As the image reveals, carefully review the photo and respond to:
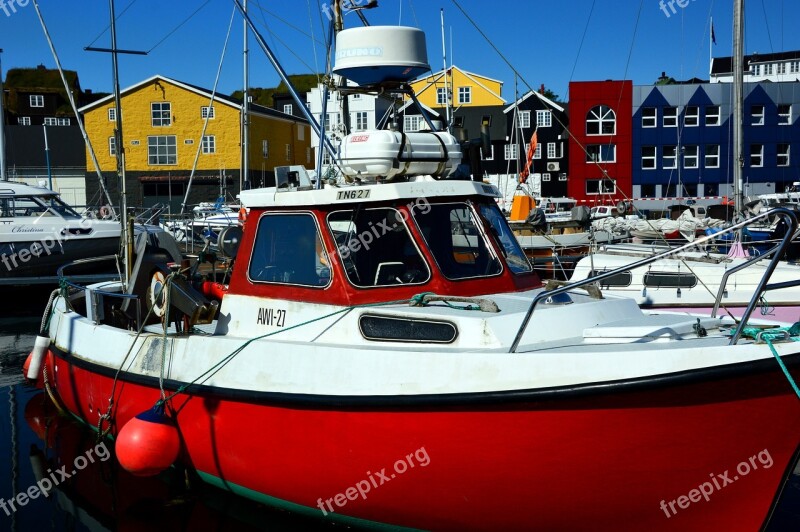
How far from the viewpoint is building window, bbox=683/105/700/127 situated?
44.4 meters

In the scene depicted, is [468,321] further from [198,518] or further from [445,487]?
[198,518]

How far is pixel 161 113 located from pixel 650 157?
27.3m

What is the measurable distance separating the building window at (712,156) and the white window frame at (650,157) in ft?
8.65

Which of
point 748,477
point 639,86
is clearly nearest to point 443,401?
point 748,477

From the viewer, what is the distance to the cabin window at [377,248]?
21.5ft

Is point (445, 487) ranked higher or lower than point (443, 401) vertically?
lower

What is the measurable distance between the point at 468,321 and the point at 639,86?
137 ft

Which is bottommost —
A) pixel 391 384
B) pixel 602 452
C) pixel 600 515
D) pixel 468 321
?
pixel 600 515

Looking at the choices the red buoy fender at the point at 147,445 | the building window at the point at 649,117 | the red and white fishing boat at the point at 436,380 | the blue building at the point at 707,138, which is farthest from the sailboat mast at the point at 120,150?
the building window at the point at 649,117

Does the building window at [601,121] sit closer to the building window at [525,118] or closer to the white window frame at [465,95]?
the building window at [525,118]

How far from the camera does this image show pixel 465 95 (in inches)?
2296

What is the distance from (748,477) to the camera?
5.21 metres

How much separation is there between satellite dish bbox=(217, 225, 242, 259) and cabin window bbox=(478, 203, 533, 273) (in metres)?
2.37

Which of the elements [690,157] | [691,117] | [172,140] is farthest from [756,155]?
[172,140]
